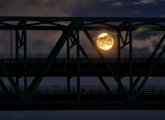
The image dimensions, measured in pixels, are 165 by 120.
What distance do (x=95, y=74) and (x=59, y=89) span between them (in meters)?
8.94

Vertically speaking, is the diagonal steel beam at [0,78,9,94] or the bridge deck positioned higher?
the bridge deck

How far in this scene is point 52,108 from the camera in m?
75.9

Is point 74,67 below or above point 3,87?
above

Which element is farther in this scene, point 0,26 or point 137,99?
point 0,26

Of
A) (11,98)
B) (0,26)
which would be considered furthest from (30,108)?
(0,26)

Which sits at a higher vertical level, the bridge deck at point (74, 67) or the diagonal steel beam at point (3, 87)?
the bridge deck at point (74, 67)

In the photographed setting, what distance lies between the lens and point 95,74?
84750 mm

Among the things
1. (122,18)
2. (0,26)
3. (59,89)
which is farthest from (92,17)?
(0,26)

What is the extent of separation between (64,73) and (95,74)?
3.78 metres

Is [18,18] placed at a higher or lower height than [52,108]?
higher

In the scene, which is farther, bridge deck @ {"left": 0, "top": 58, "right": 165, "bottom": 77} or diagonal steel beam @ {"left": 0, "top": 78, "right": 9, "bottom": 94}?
bridge deck @ {"left": 0, "top": 58, "right": 165, "bottom": 77}

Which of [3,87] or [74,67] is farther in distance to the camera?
[74,67]

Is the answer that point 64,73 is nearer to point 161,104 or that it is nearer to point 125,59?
point 125,59

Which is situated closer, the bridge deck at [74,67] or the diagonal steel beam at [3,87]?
the diagonal steel beam at [3,87]
